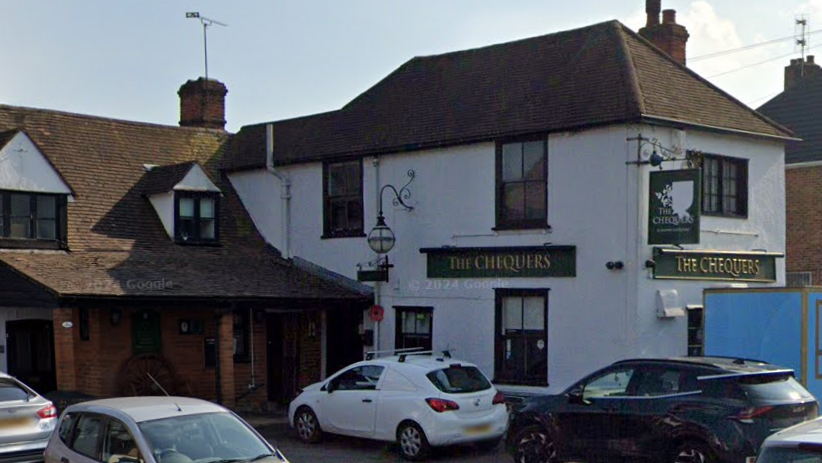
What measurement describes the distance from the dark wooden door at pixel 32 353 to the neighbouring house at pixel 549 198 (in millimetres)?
5903

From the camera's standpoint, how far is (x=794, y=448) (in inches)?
270

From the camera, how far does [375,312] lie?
69.2 ft

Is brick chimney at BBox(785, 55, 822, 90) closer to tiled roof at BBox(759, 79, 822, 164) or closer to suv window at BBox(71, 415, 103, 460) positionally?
tiled roof at BBox(759, 79, 822, 164)

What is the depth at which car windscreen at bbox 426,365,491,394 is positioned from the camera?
15.3m

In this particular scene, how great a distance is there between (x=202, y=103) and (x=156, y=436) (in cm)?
1927

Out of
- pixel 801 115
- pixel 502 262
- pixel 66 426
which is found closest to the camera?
pixel 66 426

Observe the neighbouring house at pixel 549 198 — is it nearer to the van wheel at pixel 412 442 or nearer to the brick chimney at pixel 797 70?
the van wheel at pixel 412 442

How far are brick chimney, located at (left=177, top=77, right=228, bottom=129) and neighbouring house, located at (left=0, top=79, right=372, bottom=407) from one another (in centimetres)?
277

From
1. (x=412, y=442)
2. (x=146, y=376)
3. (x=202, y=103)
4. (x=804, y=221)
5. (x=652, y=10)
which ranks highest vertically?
(x=652, y=10)

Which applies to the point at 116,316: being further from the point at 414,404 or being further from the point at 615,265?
the point at 615,265

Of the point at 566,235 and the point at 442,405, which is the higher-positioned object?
the point at 566,235

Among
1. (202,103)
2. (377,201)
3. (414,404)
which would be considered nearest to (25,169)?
(377,201)

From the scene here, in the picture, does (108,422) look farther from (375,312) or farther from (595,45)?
(595,45)

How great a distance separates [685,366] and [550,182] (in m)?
6.83
